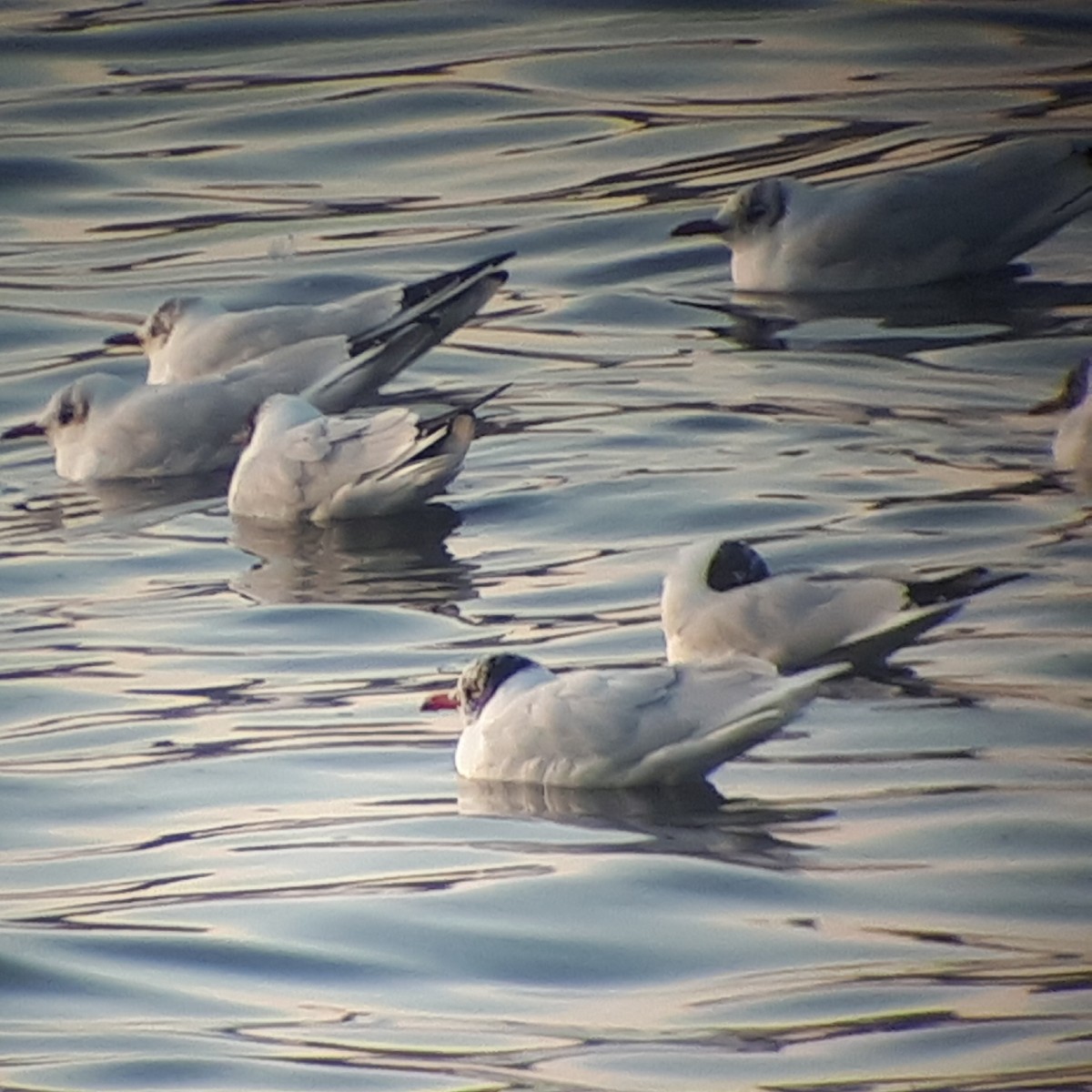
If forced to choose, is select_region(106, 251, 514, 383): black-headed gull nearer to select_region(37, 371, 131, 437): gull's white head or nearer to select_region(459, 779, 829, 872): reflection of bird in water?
select_region(37, 371, 131, 437): gull's white head

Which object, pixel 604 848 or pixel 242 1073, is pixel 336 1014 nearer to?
pixel 242 1073

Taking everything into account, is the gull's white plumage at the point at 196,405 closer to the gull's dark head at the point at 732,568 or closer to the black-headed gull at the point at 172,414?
the black-headed gull at the point at 172,414

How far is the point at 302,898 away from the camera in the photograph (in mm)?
6703

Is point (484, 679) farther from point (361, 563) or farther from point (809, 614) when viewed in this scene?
point (361, 563)

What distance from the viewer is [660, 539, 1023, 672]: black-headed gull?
8133mm

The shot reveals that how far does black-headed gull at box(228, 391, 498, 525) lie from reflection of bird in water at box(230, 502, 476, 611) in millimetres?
73

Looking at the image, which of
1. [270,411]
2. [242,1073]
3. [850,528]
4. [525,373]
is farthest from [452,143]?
[242,1073]

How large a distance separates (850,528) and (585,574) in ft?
2.88

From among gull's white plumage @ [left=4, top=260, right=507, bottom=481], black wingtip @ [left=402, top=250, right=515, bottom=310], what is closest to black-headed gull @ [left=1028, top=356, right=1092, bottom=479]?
black wingtip @ [left=402, top=250, right=515, bottom=310]

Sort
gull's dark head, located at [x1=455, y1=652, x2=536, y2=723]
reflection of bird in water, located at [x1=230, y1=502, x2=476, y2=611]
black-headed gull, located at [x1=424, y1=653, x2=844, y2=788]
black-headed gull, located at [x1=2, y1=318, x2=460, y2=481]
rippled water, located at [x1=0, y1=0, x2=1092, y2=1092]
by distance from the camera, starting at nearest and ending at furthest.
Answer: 1. rippled water, located at [x1=0, y1=0, x2=1092, y2=1092]
2. black-headed gull, located at [x1=424, y1=653, x2=844, y2=788]
3. gull's dark head, located at [x1=455, y1=652, x2=536, y2=723]
4. reflection of bird in water, located at [x1=230, y1=502, x2=476, y2=611]
5. black-headed gull, located at [x1=2, y1=318, x2=460, y2=481]

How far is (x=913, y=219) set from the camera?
13.7 metres

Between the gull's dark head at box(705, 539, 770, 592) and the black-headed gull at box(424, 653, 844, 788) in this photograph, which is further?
the gull's dark head at box(705, 539, 770, 592)

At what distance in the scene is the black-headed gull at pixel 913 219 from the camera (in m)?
13.7

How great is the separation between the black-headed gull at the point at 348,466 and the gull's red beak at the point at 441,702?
243 centimetres
